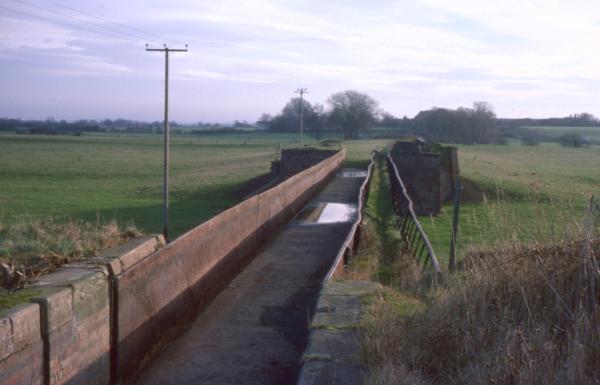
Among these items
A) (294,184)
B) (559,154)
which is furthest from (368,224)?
(559,154)

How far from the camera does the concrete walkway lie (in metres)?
6.41

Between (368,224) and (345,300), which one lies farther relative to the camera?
(368,224)

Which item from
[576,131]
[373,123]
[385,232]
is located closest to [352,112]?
[373,123]

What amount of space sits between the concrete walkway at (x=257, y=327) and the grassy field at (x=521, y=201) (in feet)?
7.22

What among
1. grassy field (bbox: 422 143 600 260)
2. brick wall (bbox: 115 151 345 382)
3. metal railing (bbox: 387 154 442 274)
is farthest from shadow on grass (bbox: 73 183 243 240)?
brick wall (bbox: 115 151 345 382)

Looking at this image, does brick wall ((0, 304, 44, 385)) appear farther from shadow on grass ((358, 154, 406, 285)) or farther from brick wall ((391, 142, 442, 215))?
brick wall ((391, 142, 442, 215))

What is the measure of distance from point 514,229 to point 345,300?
1.72 meters

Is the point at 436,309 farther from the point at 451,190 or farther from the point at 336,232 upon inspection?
the point at 451,190

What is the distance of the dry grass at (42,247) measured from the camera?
562 cm

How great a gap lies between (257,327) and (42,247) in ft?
7.93

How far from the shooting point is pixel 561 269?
5914mm

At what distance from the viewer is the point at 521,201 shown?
34.9 m

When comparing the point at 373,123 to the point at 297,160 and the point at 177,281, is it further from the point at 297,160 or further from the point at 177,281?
the point at 177,281

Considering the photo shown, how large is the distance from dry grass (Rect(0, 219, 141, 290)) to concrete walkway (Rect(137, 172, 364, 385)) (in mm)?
1152
